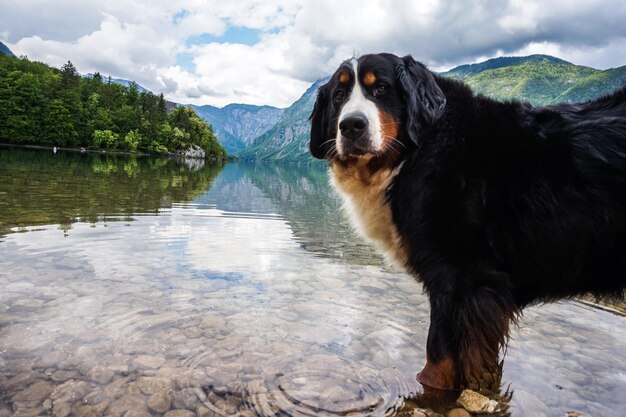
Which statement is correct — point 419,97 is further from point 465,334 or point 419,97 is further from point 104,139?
point 104,139

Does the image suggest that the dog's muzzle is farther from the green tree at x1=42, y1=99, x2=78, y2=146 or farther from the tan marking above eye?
the green tree at x1=42, y1=99, x2=78, y2=146

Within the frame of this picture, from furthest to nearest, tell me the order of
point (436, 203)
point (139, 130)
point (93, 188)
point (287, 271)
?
point (139, 130), point (93, 188), point (287, 271), point (436, 203)

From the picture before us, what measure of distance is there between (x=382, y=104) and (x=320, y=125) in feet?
3.25

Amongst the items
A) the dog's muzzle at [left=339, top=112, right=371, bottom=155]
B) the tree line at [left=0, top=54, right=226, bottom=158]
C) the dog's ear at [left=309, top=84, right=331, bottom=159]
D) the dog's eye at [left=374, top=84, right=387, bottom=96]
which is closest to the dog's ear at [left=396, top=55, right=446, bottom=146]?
the dog's eye at [left=374, top=84, right=387, bottom=96]

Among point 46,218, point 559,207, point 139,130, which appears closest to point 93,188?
point 46,218

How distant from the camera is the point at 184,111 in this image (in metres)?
132

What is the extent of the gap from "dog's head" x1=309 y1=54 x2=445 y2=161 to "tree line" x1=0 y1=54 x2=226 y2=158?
3789 inches

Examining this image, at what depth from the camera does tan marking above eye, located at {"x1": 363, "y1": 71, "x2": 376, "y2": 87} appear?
3752 mm

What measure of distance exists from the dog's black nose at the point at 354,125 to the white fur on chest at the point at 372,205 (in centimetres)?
33

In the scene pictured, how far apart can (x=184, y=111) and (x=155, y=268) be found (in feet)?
445

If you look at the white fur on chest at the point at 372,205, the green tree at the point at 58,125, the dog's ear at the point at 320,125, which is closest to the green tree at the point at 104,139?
the green tree at the point at 58,125

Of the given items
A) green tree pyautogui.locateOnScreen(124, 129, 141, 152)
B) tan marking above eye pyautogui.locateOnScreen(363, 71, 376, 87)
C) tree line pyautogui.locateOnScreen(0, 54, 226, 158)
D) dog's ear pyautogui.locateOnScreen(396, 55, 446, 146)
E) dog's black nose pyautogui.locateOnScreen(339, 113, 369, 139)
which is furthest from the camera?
green tree pyautogui.locateOnScreen(124, 129, 141, 152)

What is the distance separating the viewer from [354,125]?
3.50 meters

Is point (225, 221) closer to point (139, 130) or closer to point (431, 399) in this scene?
Answer: point (431, 399)
